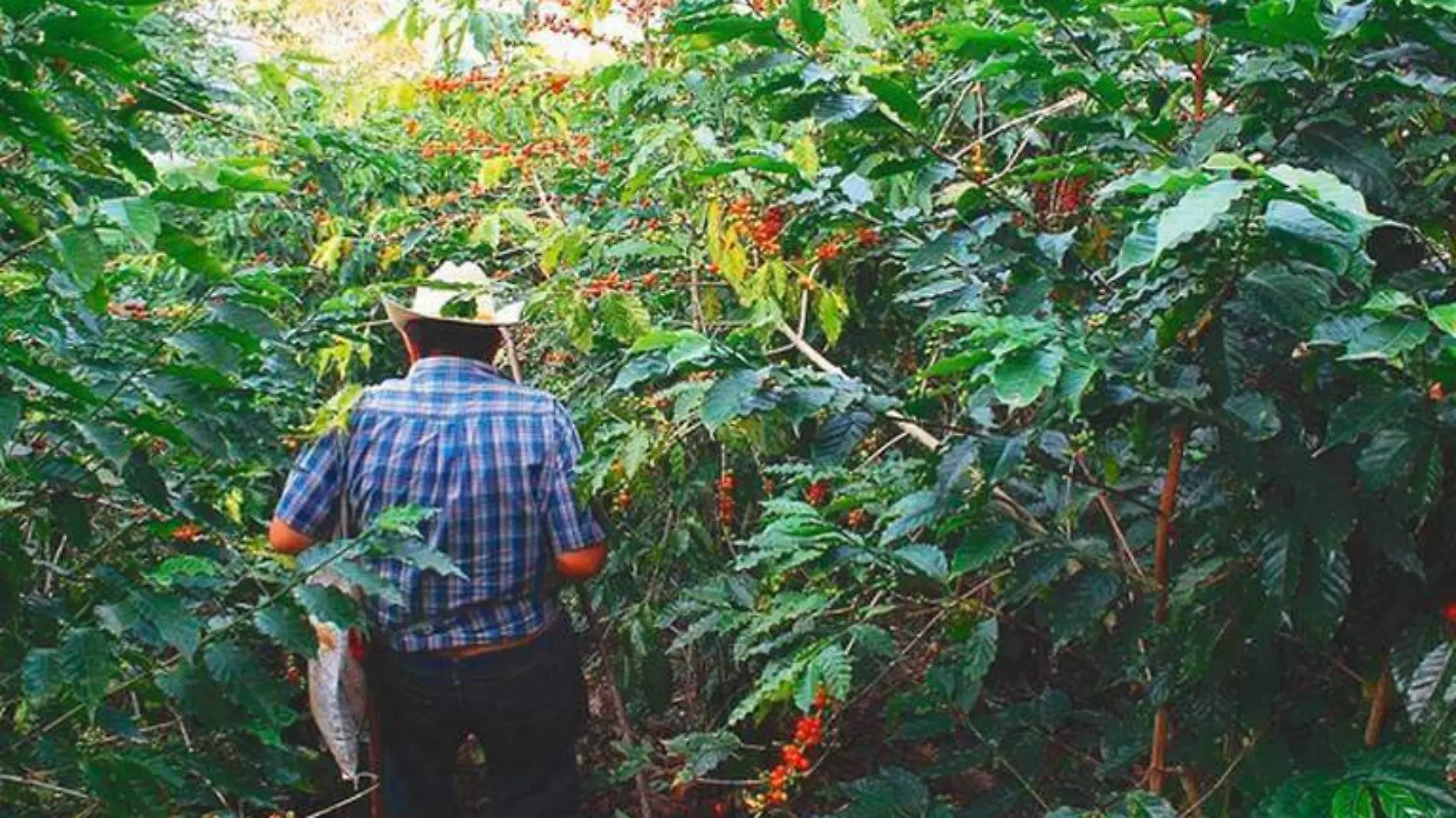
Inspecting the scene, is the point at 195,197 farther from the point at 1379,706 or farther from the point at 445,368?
the point at 1379,706

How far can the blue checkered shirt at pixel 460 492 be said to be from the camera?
2.61 metres

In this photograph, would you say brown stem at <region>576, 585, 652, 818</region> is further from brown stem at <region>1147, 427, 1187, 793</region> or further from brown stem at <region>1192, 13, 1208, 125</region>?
brown stem at <region>1192, 13, 1208, 125</region>

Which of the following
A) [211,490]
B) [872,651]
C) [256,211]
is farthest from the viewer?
[256,211]

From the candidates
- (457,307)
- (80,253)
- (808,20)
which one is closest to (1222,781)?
(808,20)

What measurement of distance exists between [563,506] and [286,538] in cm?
60

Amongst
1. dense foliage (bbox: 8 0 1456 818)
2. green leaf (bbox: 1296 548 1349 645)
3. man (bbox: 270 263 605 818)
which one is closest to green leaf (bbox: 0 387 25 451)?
dense foliage (bbox: 8 0 1456 818)

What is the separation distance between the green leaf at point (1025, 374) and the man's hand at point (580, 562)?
1.63 metres

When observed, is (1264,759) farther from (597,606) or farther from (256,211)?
(256,211)

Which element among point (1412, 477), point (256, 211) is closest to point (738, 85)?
point (1412, 477)

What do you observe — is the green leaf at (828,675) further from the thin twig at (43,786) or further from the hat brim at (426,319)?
the hat brim at (426,319)

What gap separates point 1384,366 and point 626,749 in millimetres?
1937

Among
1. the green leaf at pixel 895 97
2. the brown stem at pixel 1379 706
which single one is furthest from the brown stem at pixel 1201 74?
the brown stem at pixel 1379 706

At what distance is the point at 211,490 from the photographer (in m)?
2.35

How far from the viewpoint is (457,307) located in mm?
2850
